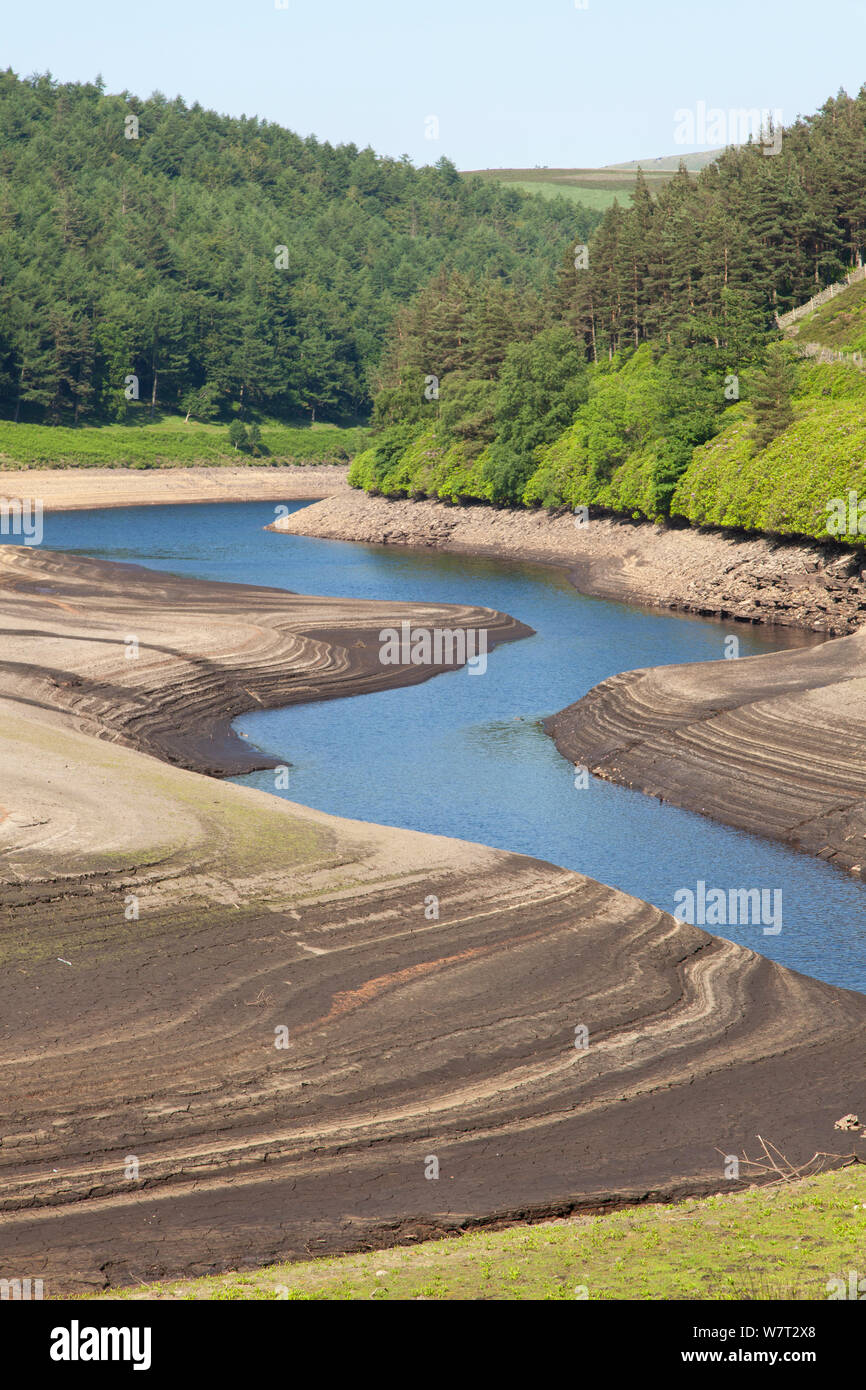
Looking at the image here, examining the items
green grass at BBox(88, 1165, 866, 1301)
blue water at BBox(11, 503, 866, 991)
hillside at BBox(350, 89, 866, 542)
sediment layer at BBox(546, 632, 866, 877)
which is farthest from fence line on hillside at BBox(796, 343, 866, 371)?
green grass at BBox(88, 1165, 866, 1301)

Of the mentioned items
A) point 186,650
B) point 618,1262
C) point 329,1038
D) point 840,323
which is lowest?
point 329,1038

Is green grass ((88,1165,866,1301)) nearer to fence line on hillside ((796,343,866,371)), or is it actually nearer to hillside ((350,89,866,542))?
hillside ((350,89,866,542))

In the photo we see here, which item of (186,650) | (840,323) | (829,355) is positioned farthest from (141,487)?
(186,650)

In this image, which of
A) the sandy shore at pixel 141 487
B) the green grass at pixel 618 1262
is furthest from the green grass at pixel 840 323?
the green grass at pixel 618 1262

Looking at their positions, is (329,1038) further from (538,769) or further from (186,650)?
(186,650)

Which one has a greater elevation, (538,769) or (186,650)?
(186,650)

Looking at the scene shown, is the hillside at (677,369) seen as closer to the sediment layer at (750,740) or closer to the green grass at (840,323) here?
the green grass at (840,323)
